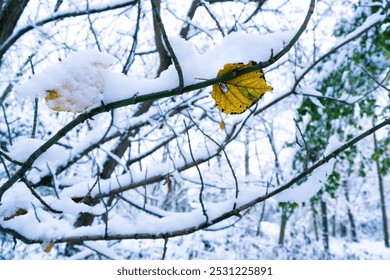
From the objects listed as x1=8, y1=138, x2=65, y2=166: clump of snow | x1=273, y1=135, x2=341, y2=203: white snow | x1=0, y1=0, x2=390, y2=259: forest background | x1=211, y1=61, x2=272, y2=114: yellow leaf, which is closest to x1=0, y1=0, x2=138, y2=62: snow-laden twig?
x1=0, y1=0, x2=390, y2=259: forest background

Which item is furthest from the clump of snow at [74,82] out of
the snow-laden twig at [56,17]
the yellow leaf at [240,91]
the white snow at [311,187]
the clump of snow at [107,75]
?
the snow-laden twig at [56,17]

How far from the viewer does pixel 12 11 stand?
241 centimetres

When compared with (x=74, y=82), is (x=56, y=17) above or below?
above

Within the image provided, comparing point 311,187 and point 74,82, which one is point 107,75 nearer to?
point 74,82

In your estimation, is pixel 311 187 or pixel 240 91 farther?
pixel 311 187

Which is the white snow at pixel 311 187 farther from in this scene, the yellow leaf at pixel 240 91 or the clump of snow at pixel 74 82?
the clump of snow at pixel 74 82

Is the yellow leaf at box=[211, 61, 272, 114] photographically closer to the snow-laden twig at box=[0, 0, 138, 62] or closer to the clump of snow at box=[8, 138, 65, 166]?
the clump of snow at box=[8, 138, 65, 166]

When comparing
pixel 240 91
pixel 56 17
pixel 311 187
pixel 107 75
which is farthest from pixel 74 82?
pixel 56 17

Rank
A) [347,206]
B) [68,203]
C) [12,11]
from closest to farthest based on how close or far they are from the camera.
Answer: [68,203] < [12,11] < [347,206]

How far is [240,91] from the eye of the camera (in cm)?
53

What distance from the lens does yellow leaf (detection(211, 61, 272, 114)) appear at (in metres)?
0.52
